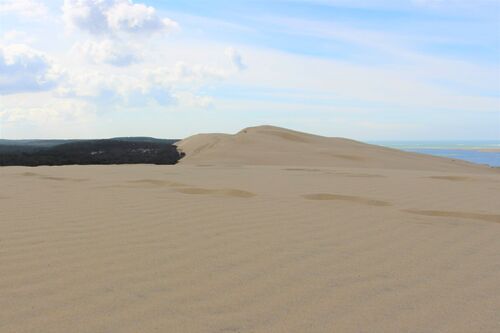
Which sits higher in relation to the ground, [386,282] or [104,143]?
[104,143]

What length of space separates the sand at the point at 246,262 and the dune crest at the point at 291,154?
8.78 meters

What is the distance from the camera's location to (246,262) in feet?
Result: 10.4

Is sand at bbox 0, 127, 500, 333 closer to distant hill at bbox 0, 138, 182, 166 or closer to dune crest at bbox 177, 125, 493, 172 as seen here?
distant hill at bbox 0, 138, 182, 166

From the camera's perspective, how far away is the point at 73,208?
5.05 metres

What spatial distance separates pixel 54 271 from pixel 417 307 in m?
1.95

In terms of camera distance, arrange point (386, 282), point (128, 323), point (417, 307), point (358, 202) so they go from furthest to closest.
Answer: point (358, 202), point (386, 282), point (417, 307), point (128, 323)

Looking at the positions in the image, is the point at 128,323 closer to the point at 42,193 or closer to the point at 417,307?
the point at 417,307

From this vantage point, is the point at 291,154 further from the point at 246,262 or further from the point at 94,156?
the point at 246,262

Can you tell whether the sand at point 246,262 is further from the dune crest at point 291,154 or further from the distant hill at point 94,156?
the dune crest at point 291,154

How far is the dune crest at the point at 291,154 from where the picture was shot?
597 inches

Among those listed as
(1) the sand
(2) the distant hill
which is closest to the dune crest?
(2) the distant hill

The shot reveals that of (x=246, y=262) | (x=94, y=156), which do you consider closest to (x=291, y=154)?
(x=94, y=156)

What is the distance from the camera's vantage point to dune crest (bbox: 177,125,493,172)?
1516 centimetres

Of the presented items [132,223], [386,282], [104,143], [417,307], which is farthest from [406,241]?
[104,143]
